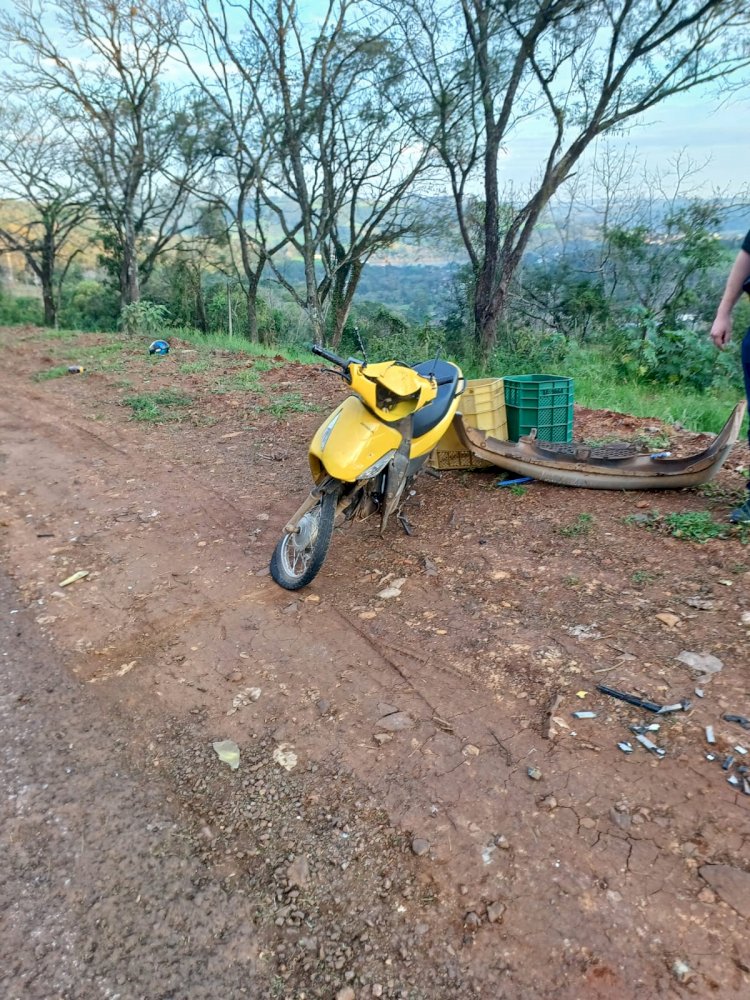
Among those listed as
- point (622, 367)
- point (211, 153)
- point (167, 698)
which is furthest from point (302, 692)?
point (211, 153)

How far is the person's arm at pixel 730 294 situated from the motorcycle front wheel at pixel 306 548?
2.33 m

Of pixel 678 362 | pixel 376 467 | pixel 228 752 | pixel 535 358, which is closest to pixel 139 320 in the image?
pixel 535 358

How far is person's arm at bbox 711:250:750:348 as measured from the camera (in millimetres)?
3441

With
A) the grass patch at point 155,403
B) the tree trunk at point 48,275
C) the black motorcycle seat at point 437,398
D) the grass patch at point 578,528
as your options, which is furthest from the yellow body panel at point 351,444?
the tree trunk at point 48,275

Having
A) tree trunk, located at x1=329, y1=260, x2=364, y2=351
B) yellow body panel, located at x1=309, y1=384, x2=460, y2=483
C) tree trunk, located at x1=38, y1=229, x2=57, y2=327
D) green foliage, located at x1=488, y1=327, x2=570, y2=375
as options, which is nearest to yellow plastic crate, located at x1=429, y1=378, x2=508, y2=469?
yellow body panel, located at x1=309, y1=384, x2=460, y2=483

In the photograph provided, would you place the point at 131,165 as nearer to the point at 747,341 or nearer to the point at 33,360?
the point at 33,360

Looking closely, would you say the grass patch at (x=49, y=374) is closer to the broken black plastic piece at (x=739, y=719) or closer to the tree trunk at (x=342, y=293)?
the broken black plastic piece at (x=739, y=719)

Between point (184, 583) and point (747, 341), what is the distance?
11.0 ft

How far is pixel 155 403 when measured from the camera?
726cm

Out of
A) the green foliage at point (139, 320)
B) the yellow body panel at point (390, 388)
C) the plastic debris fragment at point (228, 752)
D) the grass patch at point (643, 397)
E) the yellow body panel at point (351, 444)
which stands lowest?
the plastic debris fragment at point (228, 752)

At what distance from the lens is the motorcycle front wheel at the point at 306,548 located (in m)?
3.18

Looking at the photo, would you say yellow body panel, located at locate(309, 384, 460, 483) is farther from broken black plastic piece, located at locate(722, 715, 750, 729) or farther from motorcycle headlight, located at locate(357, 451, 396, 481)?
broken black plastic piece, located at locate(722, 715, 750, 729)

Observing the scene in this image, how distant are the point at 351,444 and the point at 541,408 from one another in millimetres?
2198

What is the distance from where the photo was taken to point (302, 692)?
2.62 metres
